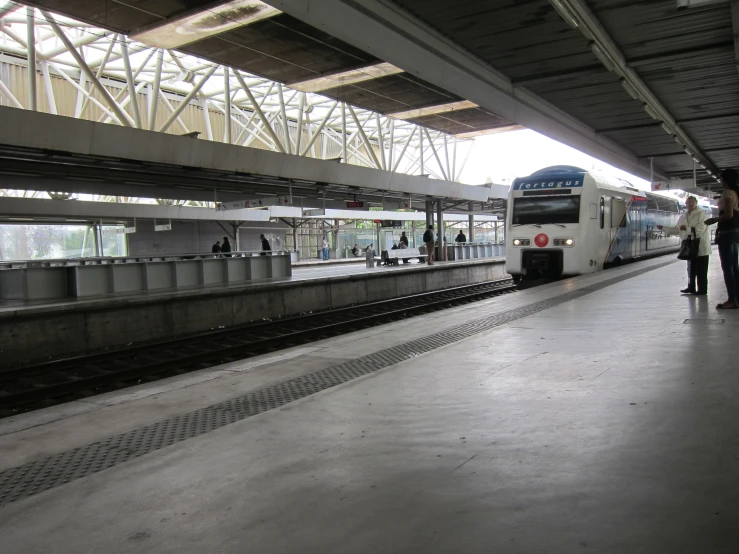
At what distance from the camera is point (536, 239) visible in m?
13.7

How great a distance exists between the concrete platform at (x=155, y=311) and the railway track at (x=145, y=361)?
33.2 inches

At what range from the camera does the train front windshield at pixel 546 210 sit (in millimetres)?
13166

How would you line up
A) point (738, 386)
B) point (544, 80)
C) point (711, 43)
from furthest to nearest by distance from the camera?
1. point (544, 80)
2. point (711, 43)
3. point (738, 386)

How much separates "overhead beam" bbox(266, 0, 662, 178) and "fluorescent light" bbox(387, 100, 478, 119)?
2.16m

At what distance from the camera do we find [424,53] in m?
9.74

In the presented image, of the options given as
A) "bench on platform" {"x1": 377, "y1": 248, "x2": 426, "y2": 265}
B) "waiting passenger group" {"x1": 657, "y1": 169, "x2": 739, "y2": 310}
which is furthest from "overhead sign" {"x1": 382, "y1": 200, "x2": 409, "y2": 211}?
"waiting passenger group" {"x1": 657, "y1": 169, "x2": 739, "y2": 310}

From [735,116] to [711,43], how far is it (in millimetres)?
7652

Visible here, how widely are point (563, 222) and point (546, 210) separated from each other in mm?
526

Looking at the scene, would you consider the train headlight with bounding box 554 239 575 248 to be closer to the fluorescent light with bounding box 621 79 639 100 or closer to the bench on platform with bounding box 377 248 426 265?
the fluorescent light with bounding box 621 79 639 100

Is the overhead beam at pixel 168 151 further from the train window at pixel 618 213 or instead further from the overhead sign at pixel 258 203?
the train window at pixel 618 213

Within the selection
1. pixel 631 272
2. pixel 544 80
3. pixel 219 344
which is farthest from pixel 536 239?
pixel 219 344

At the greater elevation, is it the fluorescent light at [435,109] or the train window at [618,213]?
the fluorescent light at [435,109]

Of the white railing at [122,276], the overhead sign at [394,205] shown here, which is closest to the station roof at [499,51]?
the white railing at [122,276]

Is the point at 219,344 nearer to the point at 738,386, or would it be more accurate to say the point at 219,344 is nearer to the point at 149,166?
the point at 149,166
